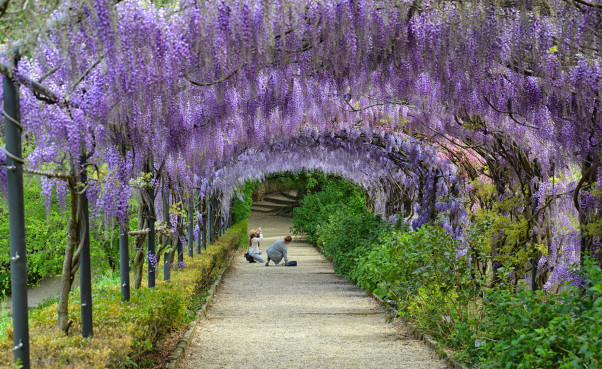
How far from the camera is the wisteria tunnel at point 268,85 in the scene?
11.7ft

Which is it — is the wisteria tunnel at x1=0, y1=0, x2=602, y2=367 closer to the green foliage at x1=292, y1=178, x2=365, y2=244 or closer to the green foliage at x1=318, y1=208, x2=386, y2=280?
the green foliage at x1=318, y1=208, x2=386, y2=280

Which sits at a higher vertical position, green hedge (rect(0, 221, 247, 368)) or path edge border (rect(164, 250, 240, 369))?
green hedge (rect(0, 221, 247, 368))

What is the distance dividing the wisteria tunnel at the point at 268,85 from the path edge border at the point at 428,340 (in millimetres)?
1169

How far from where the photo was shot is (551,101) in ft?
17.2

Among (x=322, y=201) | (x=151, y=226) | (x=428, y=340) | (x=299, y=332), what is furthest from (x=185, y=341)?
(x=322, y=201)

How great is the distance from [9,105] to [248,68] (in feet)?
6.45

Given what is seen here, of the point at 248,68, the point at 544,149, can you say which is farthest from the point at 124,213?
the point at 544,149

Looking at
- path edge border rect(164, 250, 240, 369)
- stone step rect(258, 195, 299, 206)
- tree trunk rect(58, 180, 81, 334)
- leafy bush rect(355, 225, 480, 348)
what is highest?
tree trunk rect(58, 180, 81, 334)

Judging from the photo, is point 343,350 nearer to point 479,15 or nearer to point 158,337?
point 158,337

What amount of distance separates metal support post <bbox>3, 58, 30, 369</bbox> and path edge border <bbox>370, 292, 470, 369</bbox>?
3287 millimetres

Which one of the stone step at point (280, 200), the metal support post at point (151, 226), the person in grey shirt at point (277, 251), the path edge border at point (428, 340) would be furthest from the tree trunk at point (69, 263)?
the stone step at point (280, 200)

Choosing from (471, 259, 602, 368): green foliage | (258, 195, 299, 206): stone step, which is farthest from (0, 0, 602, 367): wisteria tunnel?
(258, 195, 299, 206): stone step

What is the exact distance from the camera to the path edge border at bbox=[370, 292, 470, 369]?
18.0 feet

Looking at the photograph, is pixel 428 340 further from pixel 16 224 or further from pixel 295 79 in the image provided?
pixel 16 224
